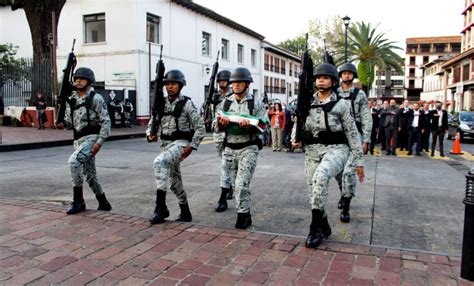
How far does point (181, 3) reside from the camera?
2845cm

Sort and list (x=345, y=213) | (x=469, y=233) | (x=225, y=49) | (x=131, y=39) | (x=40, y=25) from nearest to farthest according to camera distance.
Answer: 1. (x=469, y=233)
2. (x=345, y=213)
3. (x=40, y=25)
4. (x=131, y=39)
5. (x=225, y=49)

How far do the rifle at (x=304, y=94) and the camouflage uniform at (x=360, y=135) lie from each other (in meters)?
1.18

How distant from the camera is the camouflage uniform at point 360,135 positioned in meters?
5.48

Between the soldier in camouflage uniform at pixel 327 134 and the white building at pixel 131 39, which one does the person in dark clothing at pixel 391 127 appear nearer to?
the soldier in camouflage uniform at pixel 327 134

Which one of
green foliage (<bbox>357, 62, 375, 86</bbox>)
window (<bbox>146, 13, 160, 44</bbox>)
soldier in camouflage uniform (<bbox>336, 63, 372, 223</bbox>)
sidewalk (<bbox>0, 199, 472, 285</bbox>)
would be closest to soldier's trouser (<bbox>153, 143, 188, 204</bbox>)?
sidewalk (<bbox>0, 199, 472, 285</bbox>)

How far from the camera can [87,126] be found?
555 cm

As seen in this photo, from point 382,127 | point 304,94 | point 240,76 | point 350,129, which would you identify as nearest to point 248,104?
point 240,76

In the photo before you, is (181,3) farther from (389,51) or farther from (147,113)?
(389,51)

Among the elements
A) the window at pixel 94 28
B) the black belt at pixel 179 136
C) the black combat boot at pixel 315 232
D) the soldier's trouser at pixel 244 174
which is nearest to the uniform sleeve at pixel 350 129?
Result: the black combat boot at pixel 315 232

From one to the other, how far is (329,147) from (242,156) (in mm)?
1045

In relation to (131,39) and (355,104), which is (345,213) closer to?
(355,104)

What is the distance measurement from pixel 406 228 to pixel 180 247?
2.74m

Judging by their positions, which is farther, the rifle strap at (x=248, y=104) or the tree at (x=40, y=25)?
the tree at (x=40, y=25)

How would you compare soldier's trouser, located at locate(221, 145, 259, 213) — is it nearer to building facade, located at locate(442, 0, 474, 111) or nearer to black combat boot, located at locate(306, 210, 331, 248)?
black combat boot, located at locate(306, 210, 331, 248)
